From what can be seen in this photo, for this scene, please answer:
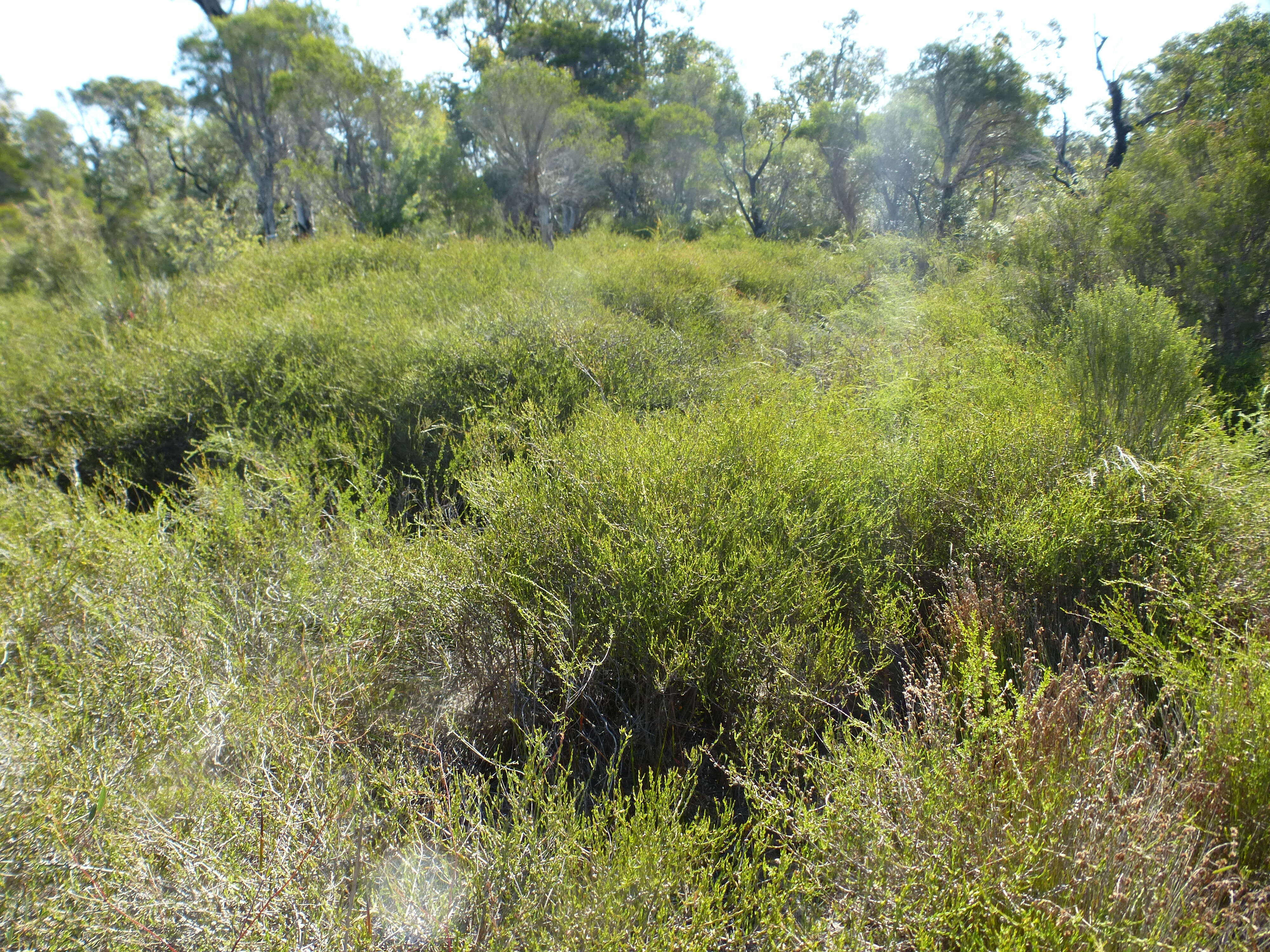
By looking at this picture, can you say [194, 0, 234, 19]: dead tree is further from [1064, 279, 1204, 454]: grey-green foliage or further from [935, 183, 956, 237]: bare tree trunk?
[1064, 279, 1204, 454]: grey-green foliage

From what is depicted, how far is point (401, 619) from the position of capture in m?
2.78

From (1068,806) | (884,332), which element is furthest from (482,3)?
(1068,806)

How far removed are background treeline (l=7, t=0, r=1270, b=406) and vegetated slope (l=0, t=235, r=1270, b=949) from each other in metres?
1.43

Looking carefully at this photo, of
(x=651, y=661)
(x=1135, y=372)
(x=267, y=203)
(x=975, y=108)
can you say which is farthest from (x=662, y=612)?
(x=975, y=108)

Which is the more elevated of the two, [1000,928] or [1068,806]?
[1068,806]

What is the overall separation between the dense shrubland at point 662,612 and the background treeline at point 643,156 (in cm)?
13

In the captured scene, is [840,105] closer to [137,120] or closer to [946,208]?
[946,208]

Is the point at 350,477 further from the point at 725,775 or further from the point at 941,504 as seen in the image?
the point at 941,504

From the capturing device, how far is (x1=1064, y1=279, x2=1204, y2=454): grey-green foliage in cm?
364

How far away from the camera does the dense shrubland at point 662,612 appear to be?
1.60 metres

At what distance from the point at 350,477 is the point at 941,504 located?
345cm

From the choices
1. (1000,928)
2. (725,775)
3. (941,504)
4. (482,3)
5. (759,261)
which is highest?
(482,3)

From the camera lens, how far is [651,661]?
8.20 feet

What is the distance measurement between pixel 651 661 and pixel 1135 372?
10.8ft
